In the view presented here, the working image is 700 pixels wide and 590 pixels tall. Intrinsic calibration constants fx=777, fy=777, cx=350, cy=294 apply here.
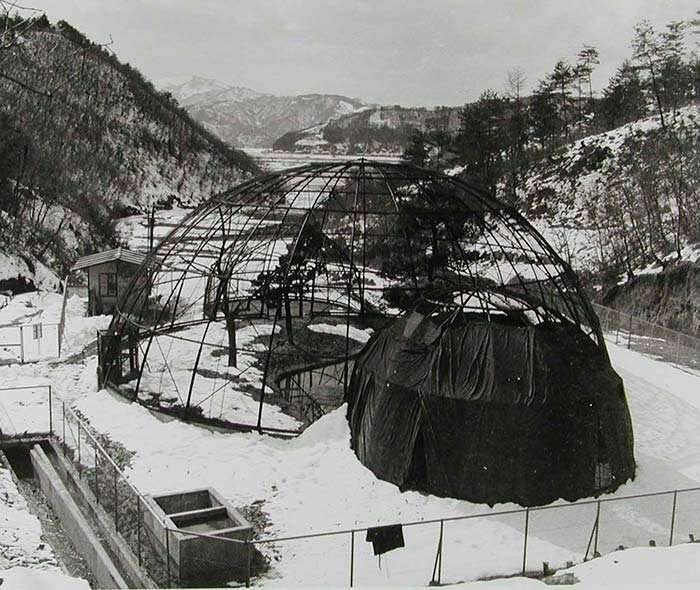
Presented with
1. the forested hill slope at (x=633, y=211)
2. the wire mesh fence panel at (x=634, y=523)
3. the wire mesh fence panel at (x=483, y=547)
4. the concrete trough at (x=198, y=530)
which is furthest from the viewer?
the forested hill slope at (x=633, y=211)

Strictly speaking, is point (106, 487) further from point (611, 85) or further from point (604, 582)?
point (611, 85)

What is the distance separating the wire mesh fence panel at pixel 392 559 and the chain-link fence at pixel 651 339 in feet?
54.0

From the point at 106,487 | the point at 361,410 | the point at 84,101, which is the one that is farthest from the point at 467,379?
the point at 84,101

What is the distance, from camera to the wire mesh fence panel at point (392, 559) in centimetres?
1160

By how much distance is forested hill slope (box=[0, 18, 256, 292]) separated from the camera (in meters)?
48.1

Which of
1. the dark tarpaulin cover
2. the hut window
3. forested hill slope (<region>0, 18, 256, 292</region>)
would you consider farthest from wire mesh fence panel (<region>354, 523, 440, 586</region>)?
forested hill slope (<region>0, 18, 256, 292</region>)

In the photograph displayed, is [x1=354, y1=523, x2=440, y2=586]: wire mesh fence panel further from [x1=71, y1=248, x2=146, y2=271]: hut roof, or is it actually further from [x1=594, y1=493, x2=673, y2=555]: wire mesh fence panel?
[x1=71, y1=248, x2=146, y2=271]: hut roof

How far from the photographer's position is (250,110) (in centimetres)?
8888

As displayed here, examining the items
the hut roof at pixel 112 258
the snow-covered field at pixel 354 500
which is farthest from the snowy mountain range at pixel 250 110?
the snow-covered field at pixel 354 500

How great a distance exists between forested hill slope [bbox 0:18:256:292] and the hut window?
34.0ft

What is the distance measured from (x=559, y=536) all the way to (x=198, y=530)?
238 inches

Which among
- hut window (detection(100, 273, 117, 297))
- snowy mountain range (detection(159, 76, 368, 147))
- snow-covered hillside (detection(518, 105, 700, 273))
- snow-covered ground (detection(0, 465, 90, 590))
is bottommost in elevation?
snow-covered ground (detection(0, 465, 90, 590))

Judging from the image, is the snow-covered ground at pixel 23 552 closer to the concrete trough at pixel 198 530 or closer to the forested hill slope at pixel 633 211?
the concrete trough at pixel 198 530

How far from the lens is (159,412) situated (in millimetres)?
18500
